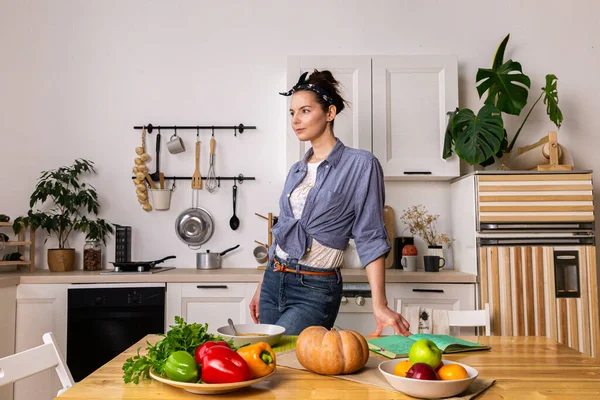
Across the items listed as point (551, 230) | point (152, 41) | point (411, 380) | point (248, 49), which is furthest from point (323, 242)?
point (152, 41)

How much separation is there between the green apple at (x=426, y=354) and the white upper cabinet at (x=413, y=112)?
2.14 metres

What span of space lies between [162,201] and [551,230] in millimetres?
2309

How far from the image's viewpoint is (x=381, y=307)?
1.64 meters

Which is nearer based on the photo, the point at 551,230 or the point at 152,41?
the point at 551,230

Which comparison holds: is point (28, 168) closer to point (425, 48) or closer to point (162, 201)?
point (162, 201)

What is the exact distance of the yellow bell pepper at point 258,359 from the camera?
3.47 ft

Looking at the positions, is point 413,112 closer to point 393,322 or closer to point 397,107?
point 397,107

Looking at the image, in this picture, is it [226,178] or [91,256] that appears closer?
[91,256]

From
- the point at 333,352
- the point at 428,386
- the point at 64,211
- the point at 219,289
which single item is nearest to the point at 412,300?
the point at 219,289

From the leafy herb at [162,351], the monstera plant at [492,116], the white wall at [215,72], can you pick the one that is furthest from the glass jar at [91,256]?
the leafy herb at [162,351]

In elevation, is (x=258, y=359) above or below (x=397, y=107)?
below

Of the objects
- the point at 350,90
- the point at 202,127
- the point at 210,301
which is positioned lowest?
the point at 210,301

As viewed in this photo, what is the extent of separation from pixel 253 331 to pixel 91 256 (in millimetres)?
2184

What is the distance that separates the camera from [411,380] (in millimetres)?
1002
